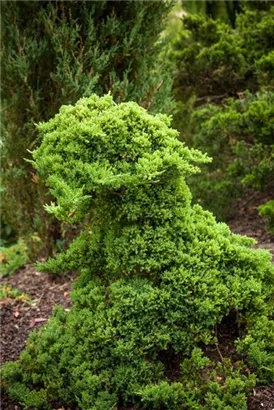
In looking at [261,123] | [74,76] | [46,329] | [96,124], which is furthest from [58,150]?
[261,123]

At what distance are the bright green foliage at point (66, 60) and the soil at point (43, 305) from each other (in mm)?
856

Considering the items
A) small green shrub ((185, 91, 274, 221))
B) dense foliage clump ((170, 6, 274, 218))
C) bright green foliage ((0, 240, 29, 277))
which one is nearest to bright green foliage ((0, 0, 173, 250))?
small green shrub ((185, 91, 274, 221))

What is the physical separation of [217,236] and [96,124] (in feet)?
3.38

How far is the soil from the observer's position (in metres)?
3.52

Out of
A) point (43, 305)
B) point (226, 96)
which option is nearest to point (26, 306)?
point (43, 305)

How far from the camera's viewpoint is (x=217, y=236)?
11.6 ft

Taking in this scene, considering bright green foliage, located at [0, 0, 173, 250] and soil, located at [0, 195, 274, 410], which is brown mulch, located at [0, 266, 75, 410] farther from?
bright green foliage, located at [0, 0, 173, 250]

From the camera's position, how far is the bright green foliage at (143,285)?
10.6 ft

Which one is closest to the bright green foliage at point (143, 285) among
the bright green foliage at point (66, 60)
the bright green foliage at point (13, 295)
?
the bright green foliage at point (66, 60)

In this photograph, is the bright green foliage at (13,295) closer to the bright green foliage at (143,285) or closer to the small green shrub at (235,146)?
the bright green foliage at (143,285)

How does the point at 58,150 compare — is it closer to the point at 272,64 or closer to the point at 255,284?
the point at 255,284

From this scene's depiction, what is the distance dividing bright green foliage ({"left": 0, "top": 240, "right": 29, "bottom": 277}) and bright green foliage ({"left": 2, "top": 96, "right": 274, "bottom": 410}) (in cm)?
307

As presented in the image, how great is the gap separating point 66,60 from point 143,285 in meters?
2.59

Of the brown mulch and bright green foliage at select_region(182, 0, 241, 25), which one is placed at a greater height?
bright green foliage at select_region(182, 0, 241, 25)
